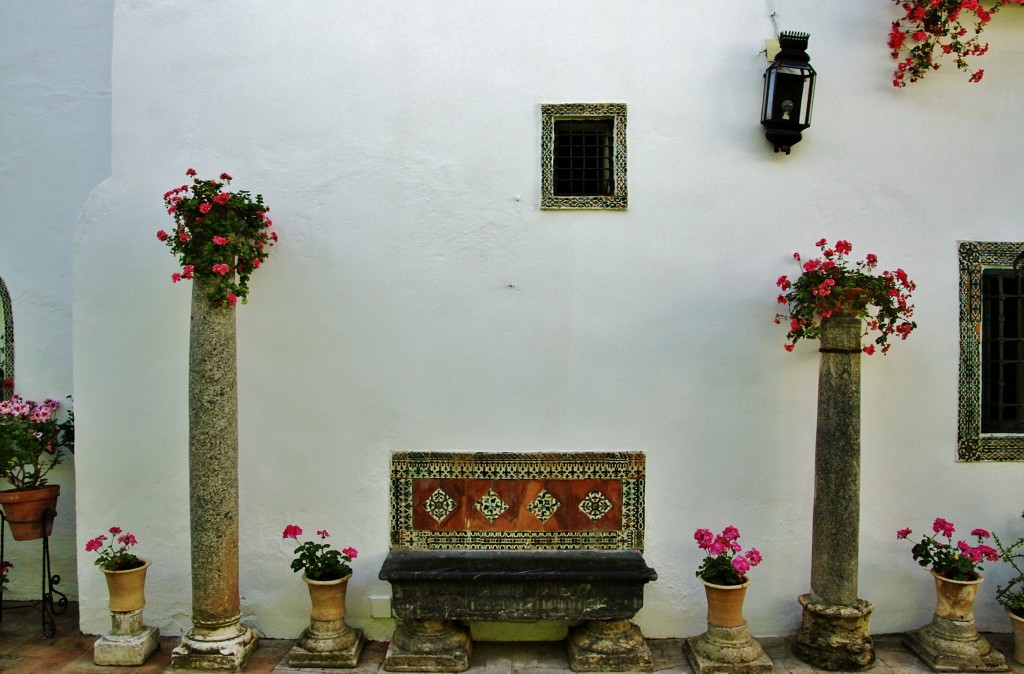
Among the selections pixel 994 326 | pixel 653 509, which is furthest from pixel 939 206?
pixel 653 509

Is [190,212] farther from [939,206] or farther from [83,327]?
[939,206]

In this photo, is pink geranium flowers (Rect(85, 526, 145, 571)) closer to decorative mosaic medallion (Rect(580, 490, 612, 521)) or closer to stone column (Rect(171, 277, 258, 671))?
stone column (Rect(171, 277, 258, 671))

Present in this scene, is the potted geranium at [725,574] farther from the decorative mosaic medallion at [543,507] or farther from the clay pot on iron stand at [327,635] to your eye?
the clay pot on iron stand at [327,635]

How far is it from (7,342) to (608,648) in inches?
168

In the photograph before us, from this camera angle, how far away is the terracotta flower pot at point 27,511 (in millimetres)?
4414

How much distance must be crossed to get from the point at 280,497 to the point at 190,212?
170 cm

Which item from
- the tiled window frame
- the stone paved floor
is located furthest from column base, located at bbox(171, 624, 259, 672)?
the tiled window frame

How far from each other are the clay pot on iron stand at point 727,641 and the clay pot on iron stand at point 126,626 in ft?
9.93

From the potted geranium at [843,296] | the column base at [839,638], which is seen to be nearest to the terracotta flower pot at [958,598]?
the column base at [839,638]

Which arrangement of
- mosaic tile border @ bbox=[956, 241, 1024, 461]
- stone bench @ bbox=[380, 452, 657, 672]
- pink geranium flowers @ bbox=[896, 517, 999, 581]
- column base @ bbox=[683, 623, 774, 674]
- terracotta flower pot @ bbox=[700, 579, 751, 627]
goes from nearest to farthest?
column base @ bbox=[683, 623, 774, 674], terracotta flower pot @ bbox=[700, 579, 751, 627], pink geranium flowers @ bbox=[896, 517, 999, 581], stone bench @ bbox=[380, 452, 657, 672], mosaic tile border @ bbox=[956, 241, 1024, 461]

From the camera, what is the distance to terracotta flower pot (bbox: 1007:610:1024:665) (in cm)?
405

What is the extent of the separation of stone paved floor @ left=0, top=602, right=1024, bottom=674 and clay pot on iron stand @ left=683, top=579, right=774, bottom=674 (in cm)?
12

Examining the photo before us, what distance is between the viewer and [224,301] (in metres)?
3.93

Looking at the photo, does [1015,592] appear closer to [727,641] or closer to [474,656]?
[727,641]
